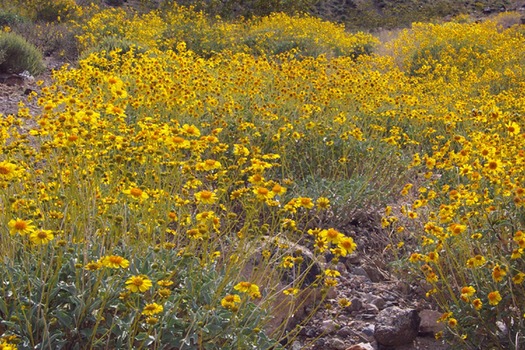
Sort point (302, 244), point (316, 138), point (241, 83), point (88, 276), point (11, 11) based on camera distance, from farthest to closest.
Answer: point (11, 11) → point (241, 83) → point (316, 138) → point (302, 244) → point (88, 276)

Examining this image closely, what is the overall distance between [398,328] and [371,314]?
0.27m

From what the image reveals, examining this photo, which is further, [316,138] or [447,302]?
[316,138]

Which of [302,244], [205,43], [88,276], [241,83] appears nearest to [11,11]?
Answer: [205,43]

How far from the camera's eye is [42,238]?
Result: 1.93m

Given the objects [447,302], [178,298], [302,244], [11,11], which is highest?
[178,298]

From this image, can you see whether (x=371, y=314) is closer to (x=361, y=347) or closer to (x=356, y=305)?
(x=356, y=305)

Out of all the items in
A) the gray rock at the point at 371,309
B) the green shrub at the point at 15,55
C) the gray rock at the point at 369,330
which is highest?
the gray rock at the point at 369,330

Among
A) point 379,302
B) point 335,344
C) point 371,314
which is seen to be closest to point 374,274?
point 379,302

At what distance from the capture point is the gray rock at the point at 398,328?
9.69 ft

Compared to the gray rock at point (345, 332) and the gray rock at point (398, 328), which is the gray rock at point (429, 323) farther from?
the gray rock at point (345, 332)

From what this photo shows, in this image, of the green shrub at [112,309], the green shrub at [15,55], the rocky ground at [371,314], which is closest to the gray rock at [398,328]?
the rocky ground at [371,314]

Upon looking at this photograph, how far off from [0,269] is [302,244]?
1977 millimetres

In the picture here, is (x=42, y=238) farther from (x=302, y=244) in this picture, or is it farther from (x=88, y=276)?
(x=302, y=244)

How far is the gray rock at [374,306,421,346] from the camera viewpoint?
2.95 m
